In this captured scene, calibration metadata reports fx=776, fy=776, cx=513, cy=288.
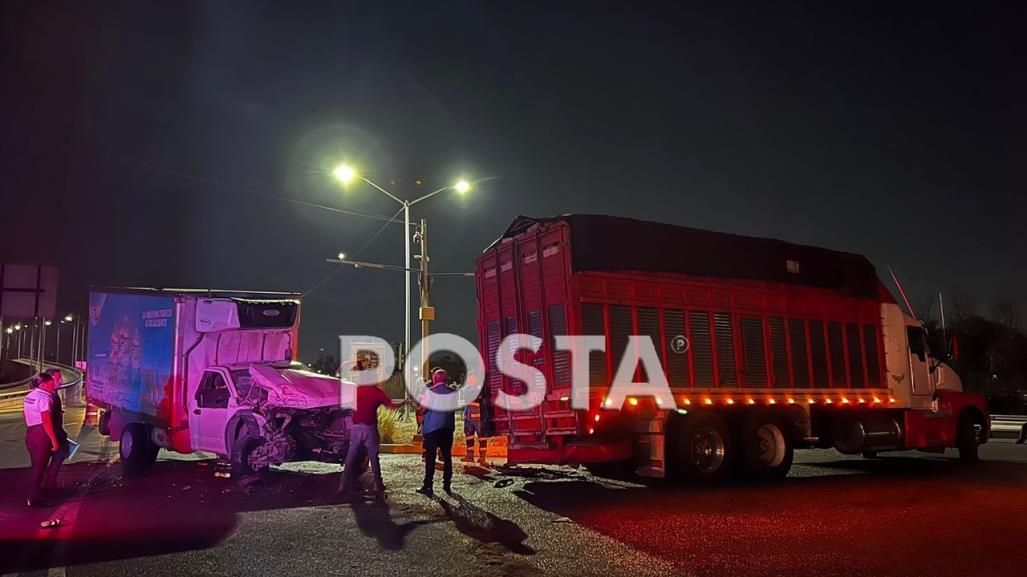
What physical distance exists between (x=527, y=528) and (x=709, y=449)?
4.33 m

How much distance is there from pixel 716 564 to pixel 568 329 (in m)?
4.73

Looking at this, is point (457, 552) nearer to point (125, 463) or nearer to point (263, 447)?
point (263, 447)

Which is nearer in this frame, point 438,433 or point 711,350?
point 438,433

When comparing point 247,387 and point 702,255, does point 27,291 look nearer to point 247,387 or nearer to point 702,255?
point 247,387

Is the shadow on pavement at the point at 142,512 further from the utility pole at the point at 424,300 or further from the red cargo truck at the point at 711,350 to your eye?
the utility pole at the point at 424,300

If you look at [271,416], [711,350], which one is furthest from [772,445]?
[271,416]

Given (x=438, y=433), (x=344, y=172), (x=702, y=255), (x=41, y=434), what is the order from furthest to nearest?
(x=344, y=172), (x=702, y=255), (x=438, y=433), (x=41, y=434)

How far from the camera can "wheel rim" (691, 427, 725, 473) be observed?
35.6ft

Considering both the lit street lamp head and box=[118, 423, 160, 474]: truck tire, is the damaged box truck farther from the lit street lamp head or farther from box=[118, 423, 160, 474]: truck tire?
the lit street lamp head

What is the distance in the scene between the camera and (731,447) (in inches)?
438

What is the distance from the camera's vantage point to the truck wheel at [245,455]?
10891mm

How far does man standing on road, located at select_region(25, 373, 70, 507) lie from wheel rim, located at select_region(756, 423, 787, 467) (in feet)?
31.0

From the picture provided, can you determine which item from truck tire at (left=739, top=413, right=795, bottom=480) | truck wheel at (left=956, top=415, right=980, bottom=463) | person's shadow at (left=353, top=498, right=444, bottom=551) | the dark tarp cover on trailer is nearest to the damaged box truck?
person's shadow at (left=353, top=498, right=444, bottom=551)

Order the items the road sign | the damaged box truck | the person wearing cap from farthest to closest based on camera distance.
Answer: the damaged box truck < the road sign < the person wearing cap
